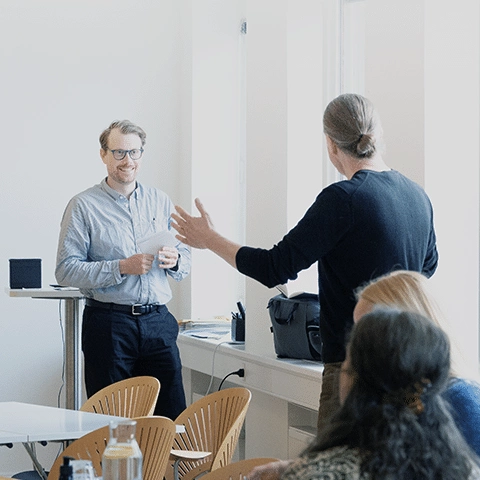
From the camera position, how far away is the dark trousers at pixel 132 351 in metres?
4.48

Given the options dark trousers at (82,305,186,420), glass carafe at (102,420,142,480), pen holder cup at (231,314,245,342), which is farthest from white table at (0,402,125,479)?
pen holder cup at (231,314,245,342)

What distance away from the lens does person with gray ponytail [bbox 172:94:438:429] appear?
2963 mm

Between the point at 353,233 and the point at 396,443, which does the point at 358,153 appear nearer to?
the point at 353,233

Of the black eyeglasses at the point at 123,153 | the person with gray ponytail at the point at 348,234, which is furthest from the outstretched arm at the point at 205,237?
the black eyeglasses at the point at 123,153

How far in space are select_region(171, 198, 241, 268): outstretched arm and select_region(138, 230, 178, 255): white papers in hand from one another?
1113 millimetres

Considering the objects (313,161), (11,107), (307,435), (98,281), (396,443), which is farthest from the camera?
(11,107)

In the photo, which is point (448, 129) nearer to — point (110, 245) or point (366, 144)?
point (366, 144)

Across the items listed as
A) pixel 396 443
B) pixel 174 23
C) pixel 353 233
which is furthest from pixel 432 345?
pixel 174 23

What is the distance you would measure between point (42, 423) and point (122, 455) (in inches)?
55.4

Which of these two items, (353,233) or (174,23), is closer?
(353,233)

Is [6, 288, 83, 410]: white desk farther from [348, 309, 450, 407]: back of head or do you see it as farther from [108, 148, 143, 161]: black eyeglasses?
[348, 309, 450, 407]: back of head

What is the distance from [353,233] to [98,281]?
1.82 m

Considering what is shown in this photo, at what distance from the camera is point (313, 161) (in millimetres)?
5137

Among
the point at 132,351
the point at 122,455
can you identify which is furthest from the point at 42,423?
the point at 122,455
